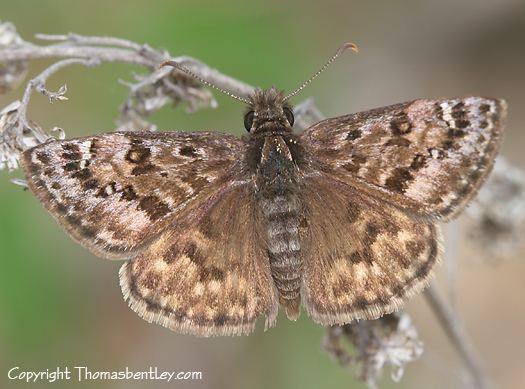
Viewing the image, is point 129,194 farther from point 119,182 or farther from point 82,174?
point 82,174

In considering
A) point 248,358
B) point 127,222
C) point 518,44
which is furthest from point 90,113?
point 518,44

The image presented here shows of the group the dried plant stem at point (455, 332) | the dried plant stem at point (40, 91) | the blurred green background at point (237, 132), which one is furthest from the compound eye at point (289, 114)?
the blurred green background at point (237, 132)

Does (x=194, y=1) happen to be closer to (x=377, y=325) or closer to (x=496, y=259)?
(x=496, y=259)

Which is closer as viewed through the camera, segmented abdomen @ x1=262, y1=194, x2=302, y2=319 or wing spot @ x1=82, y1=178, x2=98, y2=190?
wing spot @ x1=82, y1=178, x2=98, y2=190

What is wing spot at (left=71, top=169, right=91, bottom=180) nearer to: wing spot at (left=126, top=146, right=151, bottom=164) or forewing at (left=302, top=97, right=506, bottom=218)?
wing spot at (left=126, top=146, right=151, bottom=164)

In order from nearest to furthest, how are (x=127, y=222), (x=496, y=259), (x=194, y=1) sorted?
(x=127, y=222) < (x=496, y=259) < (x=194, y=1)

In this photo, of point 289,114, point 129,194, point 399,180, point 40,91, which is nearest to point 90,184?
point 129,194

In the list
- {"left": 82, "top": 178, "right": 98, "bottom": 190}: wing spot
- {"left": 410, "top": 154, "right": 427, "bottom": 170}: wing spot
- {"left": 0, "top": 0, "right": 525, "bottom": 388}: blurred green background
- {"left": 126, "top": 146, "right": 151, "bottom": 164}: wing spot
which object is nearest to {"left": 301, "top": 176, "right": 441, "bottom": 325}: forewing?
{"left": 410, "top": 154, "right": 427, "bottom": 170}: wing spot
